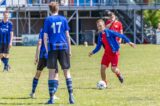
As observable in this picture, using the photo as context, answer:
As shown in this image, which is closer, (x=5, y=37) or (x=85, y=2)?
(x=5, y=37)

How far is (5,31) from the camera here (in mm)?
26500

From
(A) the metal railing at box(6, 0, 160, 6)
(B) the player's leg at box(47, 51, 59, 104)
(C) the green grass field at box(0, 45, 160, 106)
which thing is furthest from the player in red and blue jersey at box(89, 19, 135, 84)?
(A) the metal railing at box(6, 0, 160, 6)

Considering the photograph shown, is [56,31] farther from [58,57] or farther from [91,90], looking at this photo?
[91,90]

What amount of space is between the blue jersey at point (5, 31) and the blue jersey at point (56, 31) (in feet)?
38.8

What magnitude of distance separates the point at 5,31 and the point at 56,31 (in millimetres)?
12168

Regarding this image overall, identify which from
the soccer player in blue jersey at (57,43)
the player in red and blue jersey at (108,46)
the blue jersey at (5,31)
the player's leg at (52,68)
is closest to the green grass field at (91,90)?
the player's leg at (52,68)

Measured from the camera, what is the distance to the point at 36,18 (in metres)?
65.1

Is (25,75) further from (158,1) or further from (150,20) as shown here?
(150,20)

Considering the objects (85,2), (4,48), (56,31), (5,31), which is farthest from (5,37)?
(85,2)

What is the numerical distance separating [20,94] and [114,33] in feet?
11.5

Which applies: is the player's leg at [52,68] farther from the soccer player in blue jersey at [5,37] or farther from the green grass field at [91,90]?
the soccer player in blue jersey at [5,37]

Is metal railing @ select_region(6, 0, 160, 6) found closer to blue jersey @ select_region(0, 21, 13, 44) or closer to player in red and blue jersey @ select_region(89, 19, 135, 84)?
blue jersey @ select_region(0, 21, 13, 44)

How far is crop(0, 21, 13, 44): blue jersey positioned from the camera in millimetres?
26281

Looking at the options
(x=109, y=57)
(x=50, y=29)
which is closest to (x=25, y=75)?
(x=109, y=57)
